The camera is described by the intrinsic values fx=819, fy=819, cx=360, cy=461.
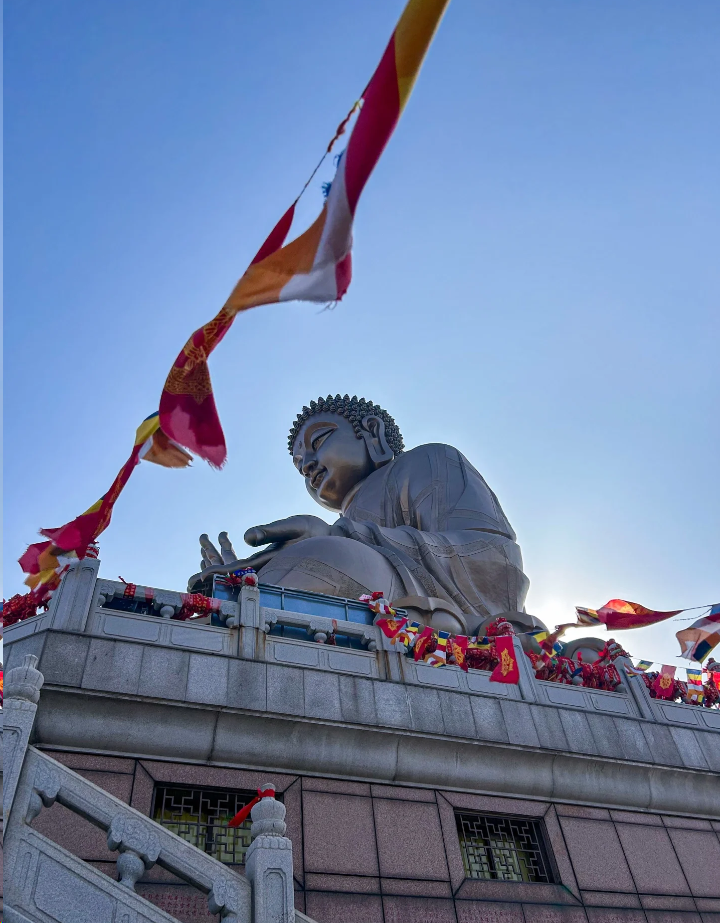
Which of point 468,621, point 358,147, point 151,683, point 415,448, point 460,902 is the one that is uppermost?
point 415,448

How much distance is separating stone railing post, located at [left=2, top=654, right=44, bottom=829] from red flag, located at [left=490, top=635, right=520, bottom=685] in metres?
5.51

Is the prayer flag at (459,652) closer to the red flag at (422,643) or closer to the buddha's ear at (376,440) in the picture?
the red flag at (422,643)

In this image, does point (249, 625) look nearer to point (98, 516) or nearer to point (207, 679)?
point (207, 679)

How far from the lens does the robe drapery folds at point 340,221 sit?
4.85m

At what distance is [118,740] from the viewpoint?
7246 millimetres

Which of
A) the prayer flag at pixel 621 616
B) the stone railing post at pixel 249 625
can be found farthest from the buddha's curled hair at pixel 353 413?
the stone railing post at pixel 249 625

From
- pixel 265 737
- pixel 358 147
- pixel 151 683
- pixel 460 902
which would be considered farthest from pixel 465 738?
pixel 358 147

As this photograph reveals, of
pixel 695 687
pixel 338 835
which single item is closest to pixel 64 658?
pixel 338 835

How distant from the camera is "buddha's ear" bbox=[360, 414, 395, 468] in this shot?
20844mm

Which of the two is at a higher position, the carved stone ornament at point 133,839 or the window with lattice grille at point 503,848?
the window with lattice grille at point 503,848

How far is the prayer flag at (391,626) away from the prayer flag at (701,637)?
4.98 metres

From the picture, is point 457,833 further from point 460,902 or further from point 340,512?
point 340,512

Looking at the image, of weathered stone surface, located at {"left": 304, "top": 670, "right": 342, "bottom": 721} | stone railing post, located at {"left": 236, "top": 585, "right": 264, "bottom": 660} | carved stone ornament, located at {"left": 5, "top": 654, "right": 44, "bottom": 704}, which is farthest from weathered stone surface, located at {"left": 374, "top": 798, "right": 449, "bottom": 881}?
carved stone ornament, located at {"left": 5, "top": 654, "right": 44, "bottom": 704}

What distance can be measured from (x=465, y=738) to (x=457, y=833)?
0.91 metres
